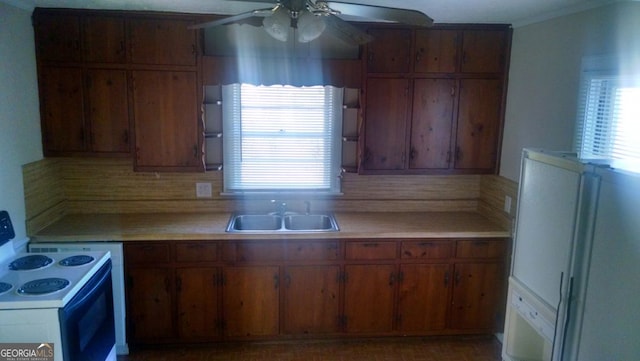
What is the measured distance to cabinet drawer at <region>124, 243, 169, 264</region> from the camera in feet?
9.90

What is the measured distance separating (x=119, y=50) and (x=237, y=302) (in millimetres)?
1886

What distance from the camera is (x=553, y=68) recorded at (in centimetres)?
280

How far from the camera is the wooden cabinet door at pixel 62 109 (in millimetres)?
3049

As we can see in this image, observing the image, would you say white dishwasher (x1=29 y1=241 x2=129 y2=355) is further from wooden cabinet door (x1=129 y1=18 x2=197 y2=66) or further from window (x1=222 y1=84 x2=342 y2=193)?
wooden cabinet door (x1=129 y1=18 x2=197 y2=66)

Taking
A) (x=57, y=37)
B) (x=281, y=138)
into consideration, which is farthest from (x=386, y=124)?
(x=57, y=37)

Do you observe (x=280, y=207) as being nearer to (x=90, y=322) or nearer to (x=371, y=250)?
(x=371, y=250)

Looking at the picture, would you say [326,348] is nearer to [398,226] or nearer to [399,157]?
[398,226]

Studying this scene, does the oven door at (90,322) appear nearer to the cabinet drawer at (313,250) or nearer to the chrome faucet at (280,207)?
the cabinet drawer at (313,250)

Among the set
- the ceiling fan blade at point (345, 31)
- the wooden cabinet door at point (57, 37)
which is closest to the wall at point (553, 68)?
the ceiling fan blade at point (345, 31)

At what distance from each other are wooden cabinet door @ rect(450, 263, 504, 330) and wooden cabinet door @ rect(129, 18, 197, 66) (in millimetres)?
2402

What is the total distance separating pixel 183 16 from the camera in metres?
3.03

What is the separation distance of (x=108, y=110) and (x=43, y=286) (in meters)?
1.37

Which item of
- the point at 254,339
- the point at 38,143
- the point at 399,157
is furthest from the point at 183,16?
the point at 254,339

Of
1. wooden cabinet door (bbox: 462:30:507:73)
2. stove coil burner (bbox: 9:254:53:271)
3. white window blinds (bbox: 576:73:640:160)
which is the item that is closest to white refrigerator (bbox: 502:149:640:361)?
white window blinds (bbox: 576:73:640:160)
